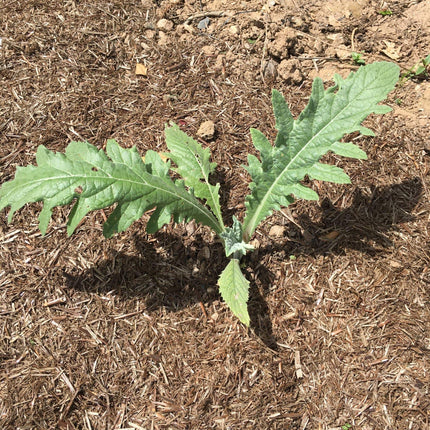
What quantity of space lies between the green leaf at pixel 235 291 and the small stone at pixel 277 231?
42cm

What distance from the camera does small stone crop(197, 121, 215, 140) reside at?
8.87 ft

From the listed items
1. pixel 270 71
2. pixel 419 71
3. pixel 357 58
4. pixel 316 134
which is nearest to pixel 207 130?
pixel 270 71

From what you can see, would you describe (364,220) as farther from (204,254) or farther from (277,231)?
(204,254)

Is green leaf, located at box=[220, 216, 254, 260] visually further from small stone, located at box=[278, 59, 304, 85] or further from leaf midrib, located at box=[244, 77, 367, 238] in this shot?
small stone, located at box=[278, 59, 304, 85]

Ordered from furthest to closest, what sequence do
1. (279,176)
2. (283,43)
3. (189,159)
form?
(283,43) → (189,159) → (279,176)

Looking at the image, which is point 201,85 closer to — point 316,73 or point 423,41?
point 316,73

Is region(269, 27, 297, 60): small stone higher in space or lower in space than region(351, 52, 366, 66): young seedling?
higher

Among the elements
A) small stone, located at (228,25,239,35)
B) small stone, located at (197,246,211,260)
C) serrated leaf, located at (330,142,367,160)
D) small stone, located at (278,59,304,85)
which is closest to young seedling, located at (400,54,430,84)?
small stone, located at (278,59,304,85)

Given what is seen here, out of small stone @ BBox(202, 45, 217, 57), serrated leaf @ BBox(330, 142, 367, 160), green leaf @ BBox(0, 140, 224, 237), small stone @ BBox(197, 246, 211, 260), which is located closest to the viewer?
green leaf @ BBox(0, 140, 224, 237)

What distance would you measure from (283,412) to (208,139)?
1713 mm

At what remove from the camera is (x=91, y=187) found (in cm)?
185

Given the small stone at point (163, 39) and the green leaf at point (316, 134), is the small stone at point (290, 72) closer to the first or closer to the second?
the green leaf at point (316, 134)

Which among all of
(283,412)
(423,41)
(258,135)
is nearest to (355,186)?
(258,135)

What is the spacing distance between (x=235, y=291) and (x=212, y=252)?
1.39ft
